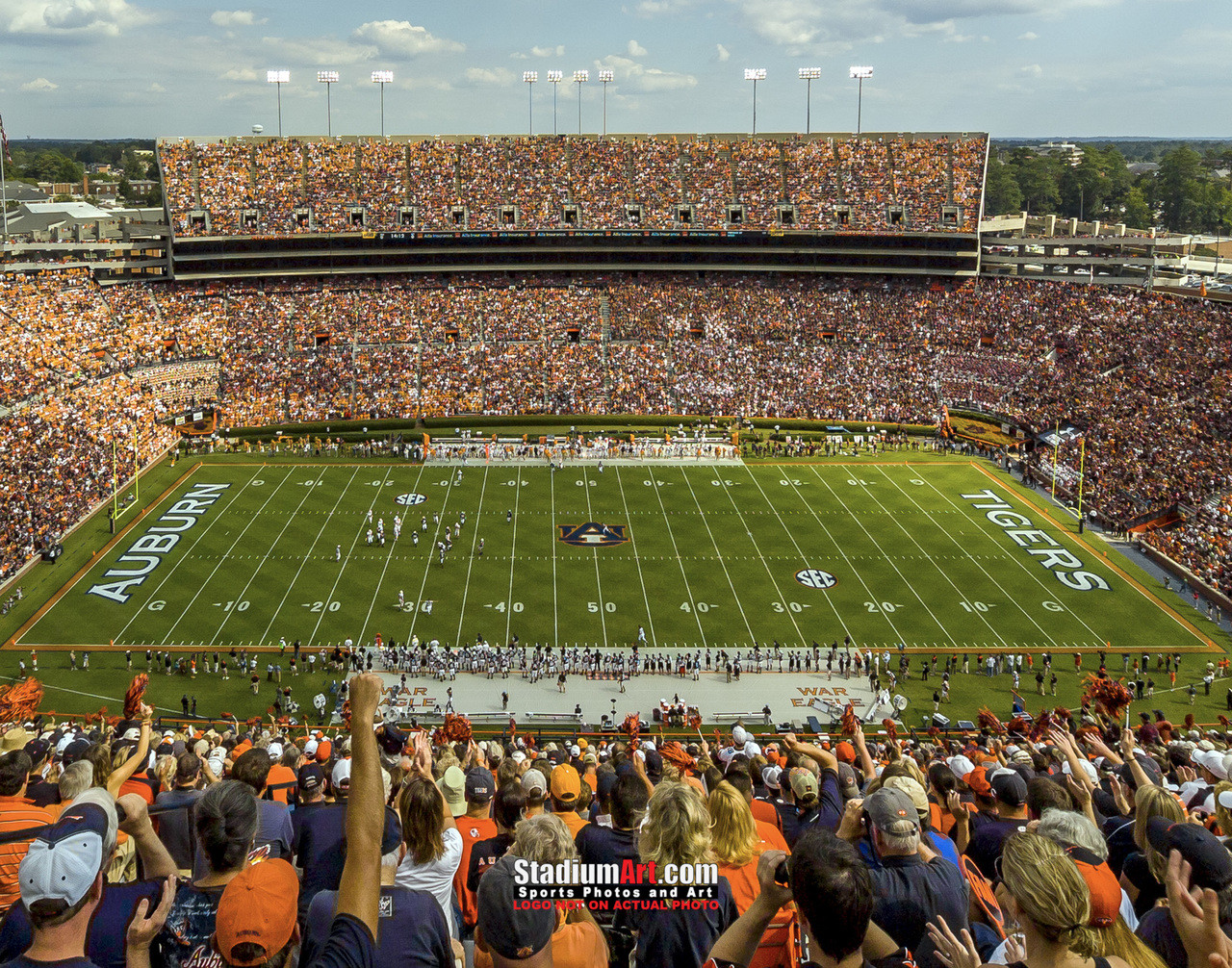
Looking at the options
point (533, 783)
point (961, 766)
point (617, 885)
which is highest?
point (617, 885)

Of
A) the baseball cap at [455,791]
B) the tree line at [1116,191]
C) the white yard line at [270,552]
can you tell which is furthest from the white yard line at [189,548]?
the tree line at [1116,191]

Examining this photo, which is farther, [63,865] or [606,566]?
[606,566]

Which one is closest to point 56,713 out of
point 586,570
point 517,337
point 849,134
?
point 586,570

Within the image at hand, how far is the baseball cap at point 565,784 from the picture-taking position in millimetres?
8320

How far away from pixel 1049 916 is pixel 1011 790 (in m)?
3.74

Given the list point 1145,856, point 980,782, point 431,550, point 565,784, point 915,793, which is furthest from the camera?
point 431,550

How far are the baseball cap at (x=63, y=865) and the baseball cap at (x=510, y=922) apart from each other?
154 centimetres

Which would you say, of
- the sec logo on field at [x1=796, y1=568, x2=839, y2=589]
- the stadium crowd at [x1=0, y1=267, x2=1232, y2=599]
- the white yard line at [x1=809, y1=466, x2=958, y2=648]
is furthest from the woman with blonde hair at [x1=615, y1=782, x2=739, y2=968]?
the stadium crowd at [x1=0, y1=267, x2=1232, y2=599]

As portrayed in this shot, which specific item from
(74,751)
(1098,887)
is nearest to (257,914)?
(1098,887)

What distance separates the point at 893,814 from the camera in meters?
5.34

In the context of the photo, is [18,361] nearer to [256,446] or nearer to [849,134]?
[256,446]

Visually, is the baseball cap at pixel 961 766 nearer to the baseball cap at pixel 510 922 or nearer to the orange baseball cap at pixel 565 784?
the orange baseball cap at pixel 565 784

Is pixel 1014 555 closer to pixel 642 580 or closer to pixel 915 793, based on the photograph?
pixel 642 580

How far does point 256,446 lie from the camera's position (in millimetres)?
50375
